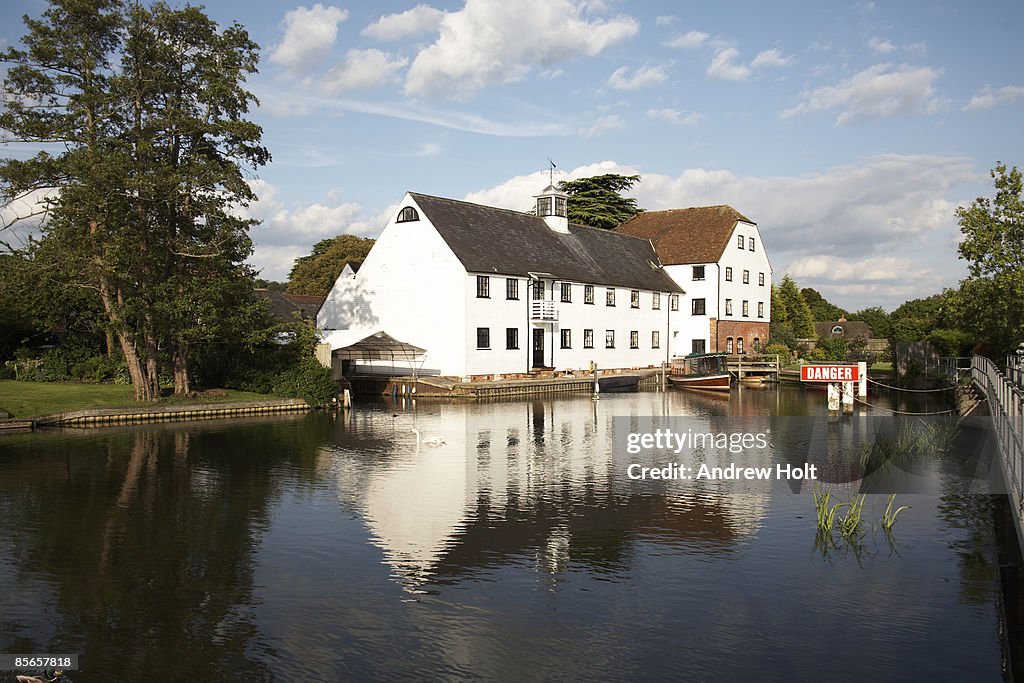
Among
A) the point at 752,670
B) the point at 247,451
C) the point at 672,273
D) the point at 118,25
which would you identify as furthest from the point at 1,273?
the point at 672,273

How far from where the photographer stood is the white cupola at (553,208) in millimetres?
55812

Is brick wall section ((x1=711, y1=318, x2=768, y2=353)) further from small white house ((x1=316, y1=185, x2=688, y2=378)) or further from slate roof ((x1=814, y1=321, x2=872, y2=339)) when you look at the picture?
slate roof ((x1=814, y1=321, x2=872, y2=339))

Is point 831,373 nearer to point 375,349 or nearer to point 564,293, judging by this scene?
point 564,293

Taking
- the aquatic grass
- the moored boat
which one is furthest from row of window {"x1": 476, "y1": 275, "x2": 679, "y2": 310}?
the aquatic grass

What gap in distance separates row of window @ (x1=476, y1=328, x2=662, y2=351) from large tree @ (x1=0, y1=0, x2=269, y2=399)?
13850 mm

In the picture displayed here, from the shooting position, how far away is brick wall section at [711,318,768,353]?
200 ft

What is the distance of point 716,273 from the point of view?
60688 mm

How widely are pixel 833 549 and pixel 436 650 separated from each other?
7172mm

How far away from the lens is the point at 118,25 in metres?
31.1

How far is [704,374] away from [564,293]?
379 inches

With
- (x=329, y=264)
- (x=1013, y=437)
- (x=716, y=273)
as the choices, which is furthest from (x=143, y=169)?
(x=329, y=264)

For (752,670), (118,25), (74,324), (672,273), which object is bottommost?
(752,670)

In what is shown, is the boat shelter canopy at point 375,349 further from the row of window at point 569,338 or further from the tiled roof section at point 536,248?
the tiled roof section at point 536,248

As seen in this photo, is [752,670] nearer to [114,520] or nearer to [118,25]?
[114,520]
